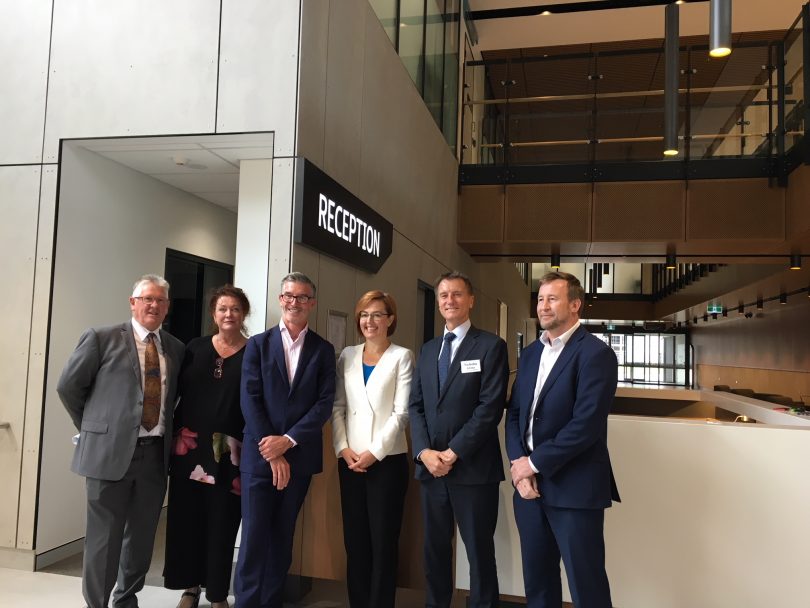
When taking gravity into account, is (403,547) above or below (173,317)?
below

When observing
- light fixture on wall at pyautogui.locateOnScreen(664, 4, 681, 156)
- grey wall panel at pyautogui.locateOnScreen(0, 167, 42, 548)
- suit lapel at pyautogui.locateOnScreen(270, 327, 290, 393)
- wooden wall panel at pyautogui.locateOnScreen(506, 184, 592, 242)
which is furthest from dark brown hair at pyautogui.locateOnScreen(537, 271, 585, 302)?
wooden wall panel at pyautogui.locateOnScreen(506, 184, 592, 242)

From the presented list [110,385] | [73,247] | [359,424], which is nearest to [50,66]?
[73,247]

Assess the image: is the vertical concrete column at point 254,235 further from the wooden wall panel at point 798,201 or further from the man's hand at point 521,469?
the wooden wall panel at point 798,201

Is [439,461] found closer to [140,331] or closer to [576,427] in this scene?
[576,427]

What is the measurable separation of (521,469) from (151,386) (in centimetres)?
176

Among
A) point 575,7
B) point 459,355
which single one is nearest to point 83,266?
point 459,355

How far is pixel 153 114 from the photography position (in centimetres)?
376

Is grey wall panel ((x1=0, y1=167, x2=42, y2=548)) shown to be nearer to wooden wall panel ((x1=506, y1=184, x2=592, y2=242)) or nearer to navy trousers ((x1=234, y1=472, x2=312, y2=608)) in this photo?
navy trousers ((x1=234, y1=472, x2=312, y2=608))

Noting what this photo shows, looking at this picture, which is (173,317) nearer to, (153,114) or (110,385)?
(153,114)

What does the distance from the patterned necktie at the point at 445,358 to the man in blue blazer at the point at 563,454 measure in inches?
12.9

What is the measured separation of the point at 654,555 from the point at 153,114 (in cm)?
371

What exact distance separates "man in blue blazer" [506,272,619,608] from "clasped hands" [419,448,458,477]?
0.86 ft

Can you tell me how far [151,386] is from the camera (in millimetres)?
3000

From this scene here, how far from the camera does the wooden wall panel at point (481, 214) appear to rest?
8977 millimetres
